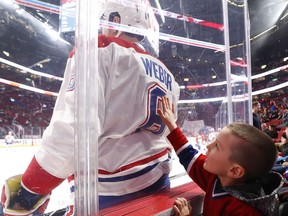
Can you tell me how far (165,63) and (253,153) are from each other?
1.61 feet

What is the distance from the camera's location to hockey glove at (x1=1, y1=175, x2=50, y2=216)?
28.0 inches

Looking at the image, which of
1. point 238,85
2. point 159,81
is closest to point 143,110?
point 159,81

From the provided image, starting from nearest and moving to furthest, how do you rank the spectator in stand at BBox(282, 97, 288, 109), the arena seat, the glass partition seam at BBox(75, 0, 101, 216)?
1. the glass partition seam at BBox(75, 0, 101, 216)
2. the arena seat
3. the spectator in stand at BBox(282, 97, 288, 109)

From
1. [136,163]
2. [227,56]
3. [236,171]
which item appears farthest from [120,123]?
[227,56]

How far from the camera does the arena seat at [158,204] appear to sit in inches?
27.6

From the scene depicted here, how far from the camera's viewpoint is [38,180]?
27.4 inches

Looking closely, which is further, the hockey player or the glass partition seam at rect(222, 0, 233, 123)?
the glass partition seam at rect(222, 0, 233, 123)

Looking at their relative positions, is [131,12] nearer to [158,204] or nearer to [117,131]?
[117,131]

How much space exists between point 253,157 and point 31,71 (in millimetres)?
657

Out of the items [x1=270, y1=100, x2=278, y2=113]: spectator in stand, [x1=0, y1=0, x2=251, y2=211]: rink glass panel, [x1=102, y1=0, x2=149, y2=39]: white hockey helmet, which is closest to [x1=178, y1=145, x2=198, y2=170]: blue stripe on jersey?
[x1=0, y1=0, x2=251, y2=211]: rink glass panel

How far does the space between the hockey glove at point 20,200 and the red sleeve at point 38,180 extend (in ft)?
0.05

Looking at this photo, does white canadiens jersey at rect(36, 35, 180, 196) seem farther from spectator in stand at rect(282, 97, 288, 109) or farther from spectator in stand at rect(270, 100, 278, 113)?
spectator in stand at rect(270, 100, 278, 113)

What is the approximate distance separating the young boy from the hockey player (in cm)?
11

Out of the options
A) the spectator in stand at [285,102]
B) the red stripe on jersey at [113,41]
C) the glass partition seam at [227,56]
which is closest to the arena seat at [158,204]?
the red stripe on jersey at [113,41]
